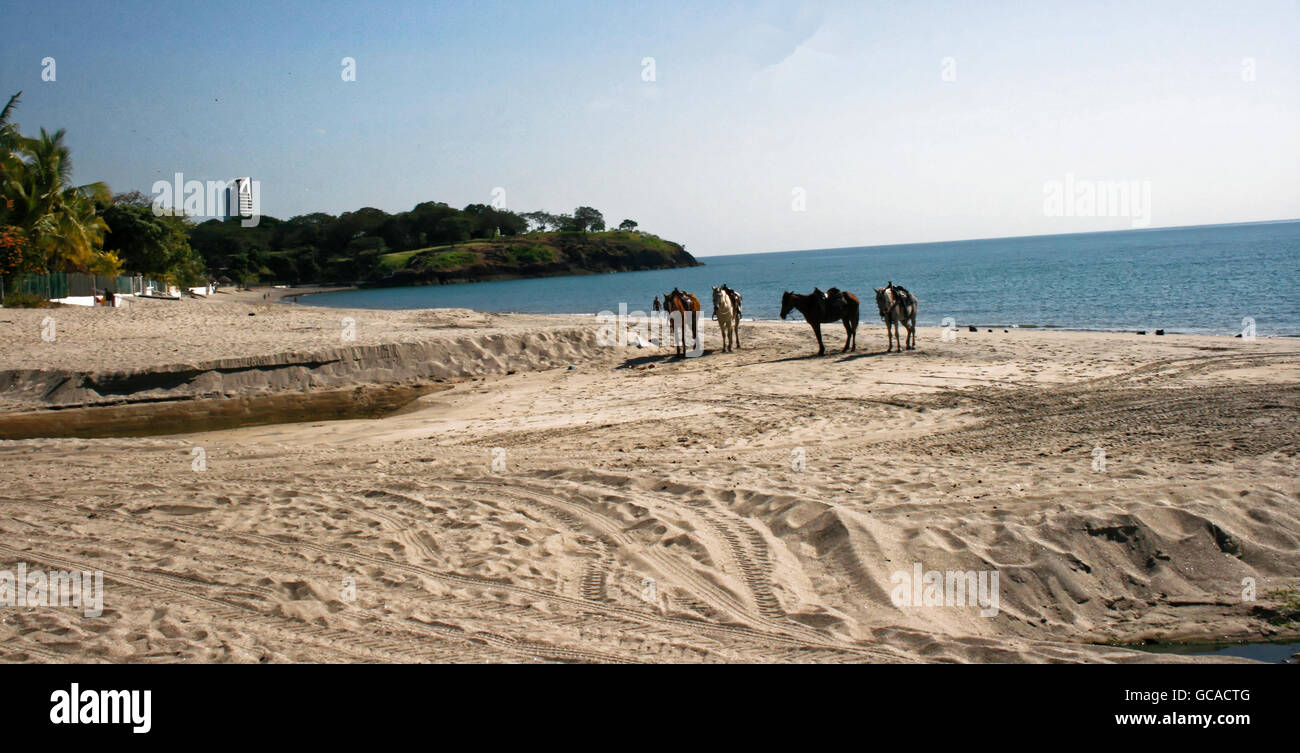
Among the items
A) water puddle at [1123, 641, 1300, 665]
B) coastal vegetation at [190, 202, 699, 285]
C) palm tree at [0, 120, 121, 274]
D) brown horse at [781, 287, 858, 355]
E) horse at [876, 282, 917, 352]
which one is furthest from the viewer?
coastal vegetation at [190, 202, 699, 285]

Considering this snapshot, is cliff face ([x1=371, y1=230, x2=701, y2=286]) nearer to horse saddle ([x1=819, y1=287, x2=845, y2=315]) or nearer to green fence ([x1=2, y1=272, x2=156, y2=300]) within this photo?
green fence ([x1=2, y1=272, x2=156, y2=300])

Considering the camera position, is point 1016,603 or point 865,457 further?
point 865,457

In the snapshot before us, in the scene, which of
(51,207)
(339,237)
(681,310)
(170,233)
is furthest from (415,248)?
(681,310)

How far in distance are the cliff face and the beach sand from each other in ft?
351

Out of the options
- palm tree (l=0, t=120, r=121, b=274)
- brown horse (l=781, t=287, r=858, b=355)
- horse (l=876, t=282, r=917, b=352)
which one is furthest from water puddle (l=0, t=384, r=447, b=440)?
palm tree (l=0, t=120, r=121, b=274)

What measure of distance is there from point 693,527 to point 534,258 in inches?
4999

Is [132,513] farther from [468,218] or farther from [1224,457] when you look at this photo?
[468,218]

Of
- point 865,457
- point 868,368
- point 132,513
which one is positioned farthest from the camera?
point 868,368

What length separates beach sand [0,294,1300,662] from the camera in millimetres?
4820

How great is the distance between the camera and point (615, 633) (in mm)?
4805

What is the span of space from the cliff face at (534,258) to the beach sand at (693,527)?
10685cm
